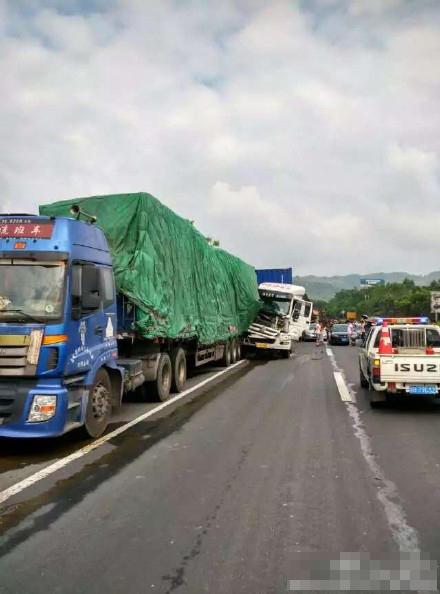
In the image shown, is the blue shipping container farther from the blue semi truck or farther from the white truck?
the blue semi truck

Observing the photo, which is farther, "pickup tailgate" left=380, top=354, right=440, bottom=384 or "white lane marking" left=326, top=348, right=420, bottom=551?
"pickup tailgate" left=380, top=354, right=440, bottom=384

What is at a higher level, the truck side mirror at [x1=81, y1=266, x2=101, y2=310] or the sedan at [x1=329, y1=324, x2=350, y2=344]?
the truck side mirror at [x1=81, y1=266, x2=101, y2=310]

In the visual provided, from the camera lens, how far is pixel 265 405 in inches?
377

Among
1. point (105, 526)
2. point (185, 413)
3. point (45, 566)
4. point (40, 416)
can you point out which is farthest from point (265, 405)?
point (45, 566)

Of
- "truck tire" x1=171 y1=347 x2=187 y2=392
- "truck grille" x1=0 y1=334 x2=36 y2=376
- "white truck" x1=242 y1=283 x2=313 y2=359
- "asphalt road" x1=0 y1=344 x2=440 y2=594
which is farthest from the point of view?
"white truck" x1=242 y1=283 x2=313 y2=359

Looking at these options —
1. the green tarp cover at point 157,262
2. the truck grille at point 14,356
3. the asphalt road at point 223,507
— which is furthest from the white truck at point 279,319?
the truck grille at point 14,356

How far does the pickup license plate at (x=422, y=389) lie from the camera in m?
8.70

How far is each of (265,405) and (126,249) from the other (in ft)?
13.1

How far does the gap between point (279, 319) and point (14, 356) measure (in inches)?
674

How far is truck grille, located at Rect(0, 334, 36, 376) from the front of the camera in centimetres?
569

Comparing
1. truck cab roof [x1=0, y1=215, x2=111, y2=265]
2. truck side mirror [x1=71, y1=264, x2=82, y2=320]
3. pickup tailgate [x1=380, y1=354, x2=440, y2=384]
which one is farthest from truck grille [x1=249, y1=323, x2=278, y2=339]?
truck side mirror [x1=71, y1=264, x2=82, y2=320]

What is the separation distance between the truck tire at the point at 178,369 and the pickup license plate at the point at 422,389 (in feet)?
16.2

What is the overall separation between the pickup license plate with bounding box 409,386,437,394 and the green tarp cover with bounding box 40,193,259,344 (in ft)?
15.4

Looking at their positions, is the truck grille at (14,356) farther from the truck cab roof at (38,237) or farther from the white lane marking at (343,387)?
the white lane marking at (343,387)
